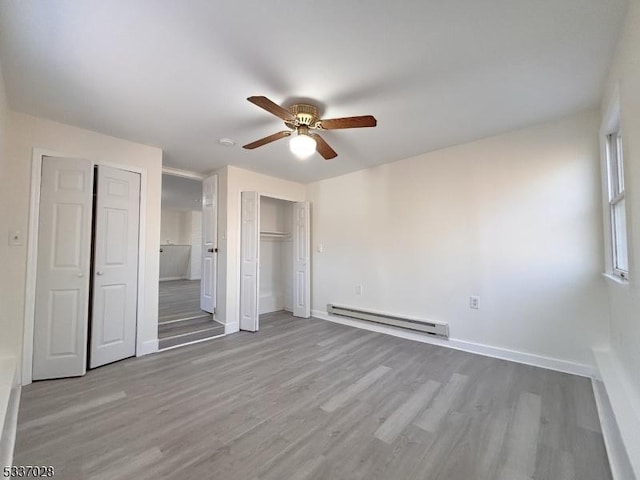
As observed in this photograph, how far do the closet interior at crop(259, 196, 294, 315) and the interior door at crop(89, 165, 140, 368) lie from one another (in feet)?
6.91

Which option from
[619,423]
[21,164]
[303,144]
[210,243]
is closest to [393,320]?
[619,423]

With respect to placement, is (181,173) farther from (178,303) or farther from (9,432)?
(9,432)

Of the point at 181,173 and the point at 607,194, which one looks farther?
the point at 181,173

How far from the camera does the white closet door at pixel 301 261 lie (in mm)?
4582

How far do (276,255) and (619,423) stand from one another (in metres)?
4.48

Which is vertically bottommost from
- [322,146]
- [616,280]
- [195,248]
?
[616,280]

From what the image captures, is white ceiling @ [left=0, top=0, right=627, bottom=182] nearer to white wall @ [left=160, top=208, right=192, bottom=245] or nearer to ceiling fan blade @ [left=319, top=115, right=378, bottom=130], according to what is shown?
ceiling fan blade @ [left=319, top=115, right=378, bottom=130]

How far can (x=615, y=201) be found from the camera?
6.74 ft

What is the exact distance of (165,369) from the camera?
8.57ft

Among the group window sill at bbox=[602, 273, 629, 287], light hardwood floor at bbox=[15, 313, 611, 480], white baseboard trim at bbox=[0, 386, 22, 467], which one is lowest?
light hardwood floor at bbox=[15, 313, 611, 480]

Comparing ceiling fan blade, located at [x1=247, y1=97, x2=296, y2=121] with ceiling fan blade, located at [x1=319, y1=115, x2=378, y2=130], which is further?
ceiling fan blade, located at [x1=319, y1=115, x2=378, y2=130]

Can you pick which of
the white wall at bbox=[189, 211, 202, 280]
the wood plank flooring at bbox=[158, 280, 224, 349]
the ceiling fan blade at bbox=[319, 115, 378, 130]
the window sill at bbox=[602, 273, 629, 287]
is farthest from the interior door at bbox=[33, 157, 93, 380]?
the white wall at bbox=[189, 211, 202, 280]

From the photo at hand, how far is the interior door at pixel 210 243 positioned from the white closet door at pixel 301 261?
51.8 inches

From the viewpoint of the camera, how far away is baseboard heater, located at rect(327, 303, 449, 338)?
3.21m
